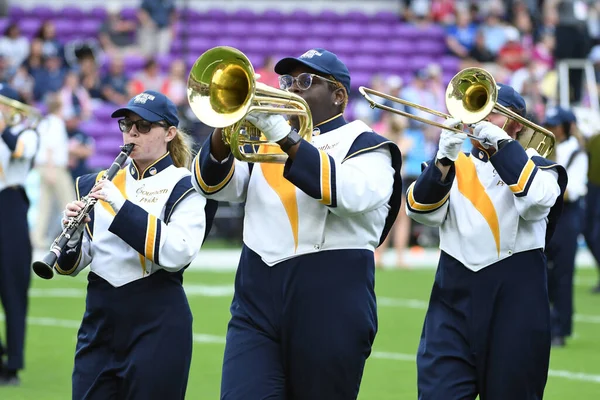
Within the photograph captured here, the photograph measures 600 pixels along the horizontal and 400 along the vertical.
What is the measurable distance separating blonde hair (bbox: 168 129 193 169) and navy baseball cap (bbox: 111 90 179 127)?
138 millimetres

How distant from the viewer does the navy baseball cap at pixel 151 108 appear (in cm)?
547

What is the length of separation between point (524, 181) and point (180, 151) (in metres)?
1.65

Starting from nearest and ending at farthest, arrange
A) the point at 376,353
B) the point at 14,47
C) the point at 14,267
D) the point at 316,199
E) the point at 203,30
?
1. the point at 316,199
2. the point at 14,267
3. the point at 376,353
4. the point at 14,47
5. the point at 203,30

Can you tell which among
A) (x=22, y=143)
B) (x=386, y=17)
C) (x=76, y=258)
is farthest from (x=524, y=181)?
(x=386, y=17)

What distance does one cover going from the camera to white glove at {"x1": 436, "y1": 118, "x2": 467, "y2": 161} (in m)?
5.34

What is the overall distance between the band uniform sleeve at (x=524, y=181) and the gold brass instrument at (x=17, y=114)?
4566 millimetres

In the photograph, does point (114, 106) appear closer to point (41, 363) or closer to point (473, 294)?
point (41, 363)

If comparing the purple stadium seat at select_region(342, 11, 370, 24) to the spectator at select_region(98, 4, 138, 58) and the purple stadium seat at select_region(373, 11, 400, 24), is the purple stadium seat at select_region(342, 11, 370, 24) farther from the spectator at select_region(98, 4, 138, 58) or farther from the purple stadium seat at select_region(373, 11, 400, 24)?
the spectator at select_region(98, 4, 138, 58)

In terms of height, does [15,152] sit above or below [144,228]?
below

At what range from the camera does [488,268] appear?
5.54 metres

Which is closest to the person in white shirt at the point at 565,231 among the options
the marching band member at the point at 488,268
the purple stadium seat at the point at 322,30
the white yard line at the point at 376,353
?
the white yard line at the point at 376,353

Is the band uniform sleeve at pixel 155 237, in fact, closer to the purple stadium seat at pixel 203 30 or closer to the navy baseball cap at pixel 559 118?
the navy baseball cap at pixel 559 118

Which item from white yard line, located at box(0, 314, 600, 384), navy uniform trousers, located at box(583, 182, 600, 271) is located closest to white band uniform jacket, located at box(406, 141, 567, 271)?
white yard line, located at box(0, 314, 600, 384)

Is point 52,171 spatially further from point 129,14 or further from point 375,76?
point 129,14
